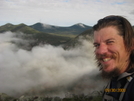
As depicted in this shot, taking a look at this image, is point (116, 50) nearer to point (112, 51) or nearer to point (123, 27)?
point (112, 51)

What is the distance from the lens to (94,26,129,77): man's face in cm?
404

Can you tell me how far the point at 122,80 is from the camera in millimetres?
4117

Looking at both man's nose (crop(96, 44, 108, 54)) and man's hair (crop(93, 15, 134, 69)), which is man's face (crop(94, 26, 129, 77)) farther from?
man's hair (crop(93, 15, 134, 69))

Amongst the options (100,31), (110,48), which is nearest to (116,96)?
(110,48)

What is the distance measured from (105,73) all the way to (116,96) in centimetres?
75

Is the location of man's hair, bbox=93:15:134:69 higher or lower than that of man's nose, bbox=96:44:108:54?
higher

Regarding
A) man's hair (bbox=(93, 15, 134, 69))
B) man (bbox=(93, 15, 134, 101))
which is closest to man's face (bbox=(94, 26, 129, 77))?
man (bbox=(93, 15, 134, 101))

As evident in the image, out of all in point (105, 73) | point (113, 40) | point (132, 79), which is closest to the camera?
point (132, 79)

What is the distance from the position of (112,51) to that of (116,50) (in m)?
0.12

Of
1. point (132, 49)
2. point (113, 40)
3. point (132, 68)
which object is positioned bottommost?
point (132, 68)

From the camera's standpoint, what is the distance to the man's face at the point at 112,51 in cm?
404

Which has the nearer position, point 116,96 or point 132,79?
point 132,79

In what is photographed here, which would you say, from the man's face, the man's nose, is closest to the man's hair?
the man's face

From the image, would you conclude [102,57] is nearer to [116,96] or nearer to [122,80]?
[122,80]
